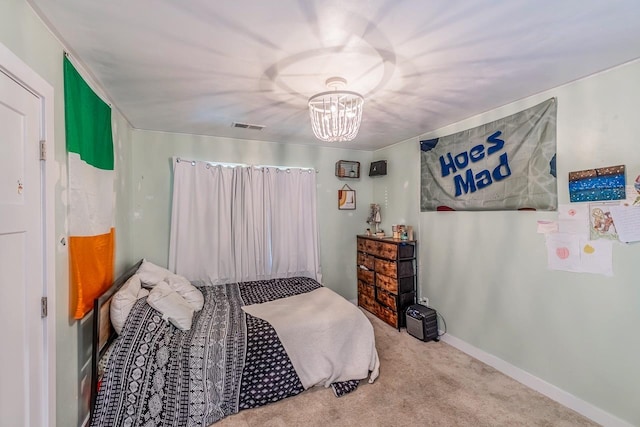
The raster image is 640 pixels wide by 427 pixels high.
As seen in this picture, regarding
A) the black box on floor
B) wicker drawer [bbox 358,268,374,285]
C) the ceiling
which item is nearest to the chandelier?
the ceiling

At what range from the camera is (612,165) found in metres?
1.90

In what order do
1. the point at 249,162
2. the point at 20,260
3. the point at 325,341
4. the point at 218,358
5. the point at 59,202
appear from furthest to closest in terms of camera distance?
1. the point at 249,162
2. the point at 325,341
3. the point at 218,358
4. the point at 59,202
5. the point at 20,260

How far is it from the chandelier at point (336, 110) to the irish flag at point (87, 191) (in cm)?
143

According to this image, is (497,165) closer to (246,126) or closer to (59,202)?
(246,126)

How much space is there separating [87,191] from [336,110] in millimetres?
1736

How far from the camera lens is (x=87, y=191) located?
6.12ft

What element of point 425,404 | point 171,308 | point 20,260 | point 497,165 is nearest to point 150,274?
point 171,308

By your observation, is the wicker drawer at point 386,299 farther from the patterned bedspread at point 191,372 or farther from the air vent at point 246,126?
the air vent at point 246,126

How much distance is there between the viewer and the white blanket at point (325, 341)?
229 cm

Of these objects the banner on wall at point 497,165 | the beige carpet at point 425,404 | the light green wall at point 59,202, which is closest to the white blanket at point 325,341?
the beige carpet at point 425,404

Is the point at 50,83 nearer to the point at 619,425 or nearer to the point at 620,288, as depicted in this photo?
the point at 620,288

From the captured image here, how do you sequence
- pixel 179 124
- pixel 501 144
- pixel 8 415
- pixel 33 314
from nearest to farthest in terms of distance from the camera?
pixel 8 415, pixel 33 314, pixel 501 144, pixel 179 124

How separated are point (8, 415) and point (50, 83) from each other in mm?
1509

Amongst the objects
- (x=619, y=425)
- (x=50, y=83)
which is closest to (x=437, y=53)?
(x=50, y=83)
